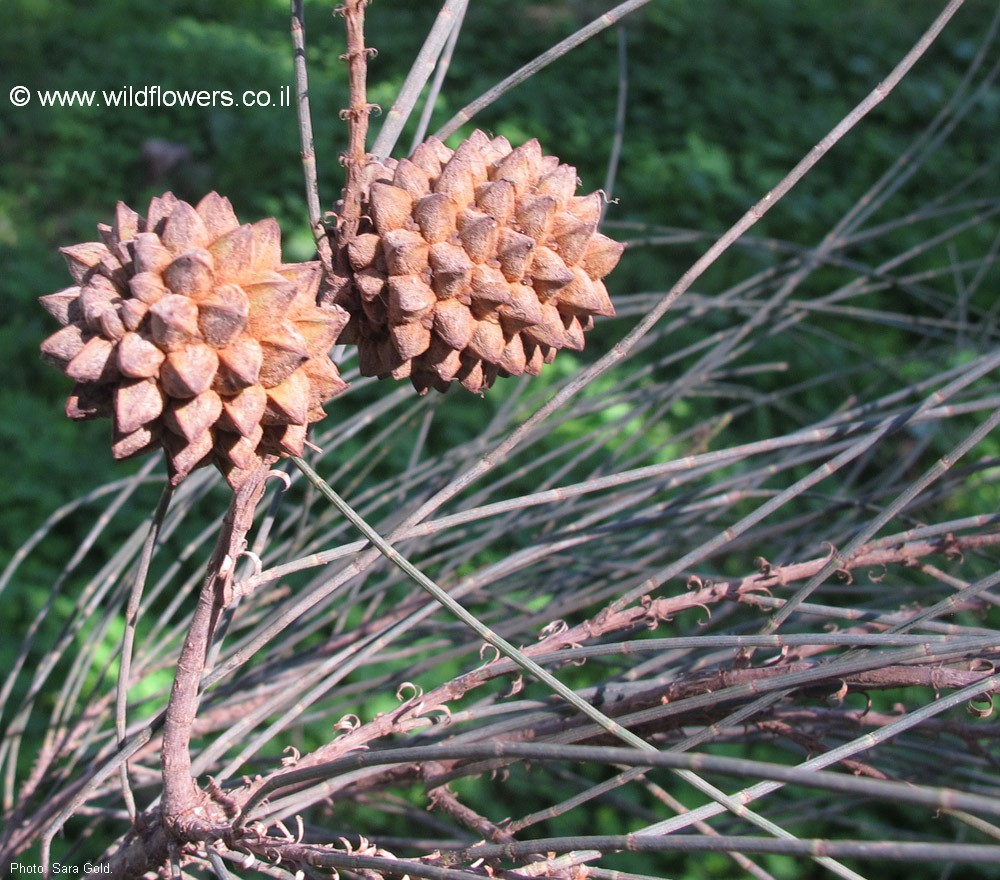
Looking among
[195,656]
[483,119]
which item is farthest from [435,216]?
[483,119]

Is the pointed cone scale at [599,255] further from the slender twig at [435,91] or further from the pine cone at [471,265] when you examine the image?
the slender twig at [435,91]

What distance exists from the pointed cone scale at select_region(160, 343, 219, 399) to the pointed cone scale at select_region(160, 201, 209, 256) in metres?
0.05

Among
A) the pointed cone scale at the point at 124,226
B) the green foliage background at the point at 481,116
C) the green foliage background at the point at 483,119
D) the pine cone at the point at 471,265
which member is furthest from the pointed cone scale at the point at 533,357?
the green foliage background at the point at 481,116

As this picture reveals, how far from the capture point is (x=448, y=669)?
1.76 meters

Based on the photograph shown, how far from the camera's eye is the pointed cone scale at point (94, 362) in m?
0.43

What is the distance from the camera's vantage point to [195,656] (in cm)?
54

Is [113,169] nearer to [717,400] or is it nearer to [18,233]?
[18,233]

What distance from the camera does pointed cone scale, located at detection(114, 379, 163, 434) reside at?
1.40ft

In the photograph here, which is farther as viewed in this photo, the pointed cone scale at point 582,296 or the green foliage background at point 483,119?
the green foliage background at point 483,119

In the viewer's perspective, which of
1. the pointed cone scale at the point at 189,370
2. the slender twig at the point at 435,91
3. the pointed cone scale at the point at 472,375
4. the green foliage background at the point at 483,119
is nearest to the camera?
the pointed cone scale at the point at 189,370

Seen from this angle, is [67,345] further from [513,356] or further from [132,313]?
[513,356]

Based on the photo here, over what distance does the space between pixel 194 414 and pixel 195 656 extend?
18 centimetres

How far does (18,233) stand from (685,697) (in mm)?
2557

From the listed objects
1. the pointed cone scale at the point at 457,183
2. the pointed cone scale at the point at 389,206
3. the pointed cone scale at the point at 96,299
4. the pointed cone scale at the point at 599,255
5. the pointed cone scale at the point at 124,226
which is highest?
the pointed cone scale at the point at 457,183
